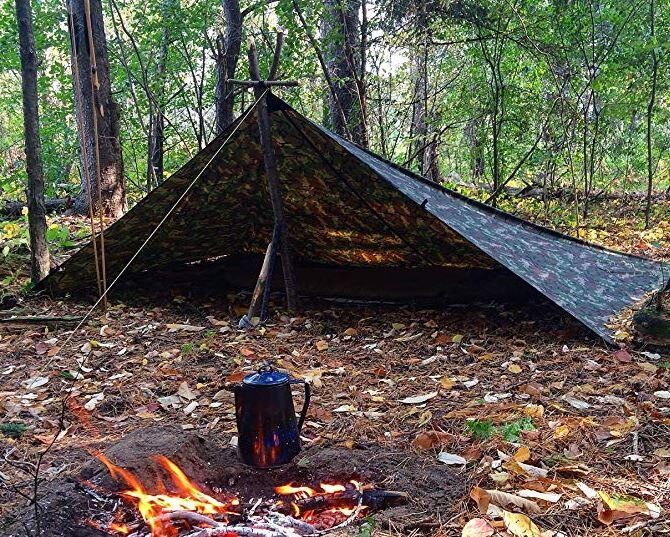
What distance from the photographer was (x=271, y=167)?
3.96 meters

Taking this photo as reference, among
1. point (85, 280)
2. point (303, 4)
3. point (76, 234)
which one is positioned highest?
point (303, 4)

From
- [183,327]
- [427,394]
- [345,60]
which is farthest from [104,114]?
[427,394]

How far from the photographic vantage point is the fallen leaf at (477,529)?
Answer: 5.11 ft

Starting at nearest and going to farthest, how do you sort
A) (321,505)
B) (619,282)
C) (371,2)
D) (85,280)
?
1. (321,505)
2. (619,282)
3. (85,280)
4. (371,2)

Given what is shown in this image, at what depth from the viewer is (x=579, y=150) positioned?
7.69 metres

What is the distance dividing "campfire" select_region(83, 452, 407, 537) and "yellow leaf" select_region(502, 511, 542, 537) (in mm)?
329

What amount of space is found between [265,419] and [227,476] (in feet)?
0.82

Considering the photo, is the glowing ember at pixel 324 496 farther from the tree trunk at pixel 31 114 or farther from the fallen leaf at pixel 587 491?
the tree trunk at pixel 31 114

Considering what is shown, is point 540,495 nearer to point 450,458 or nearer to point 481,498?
point 481,498

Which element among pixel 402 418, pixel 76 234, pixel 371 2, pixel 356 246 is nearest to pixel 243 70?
pixel 371 2

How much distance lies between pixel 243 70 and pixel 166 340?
5.07 m

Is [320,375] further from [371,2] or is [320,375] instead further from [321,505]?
[371,2]

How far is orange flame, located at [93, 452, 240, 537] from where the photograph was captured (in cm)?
171

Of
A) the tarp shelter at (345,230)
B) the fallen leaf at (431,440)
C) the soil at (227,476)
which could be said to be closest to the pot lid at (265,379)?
the soil at (227,476)
